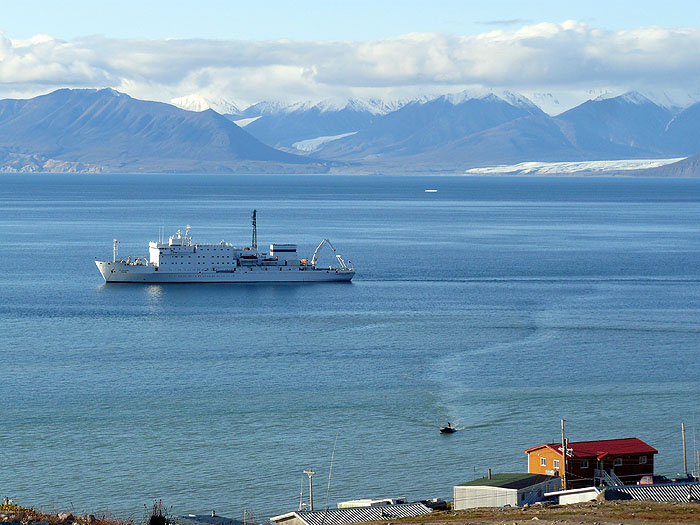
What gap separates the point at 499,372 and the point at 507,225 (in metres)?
111

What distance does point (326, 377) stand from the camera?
53000 mm

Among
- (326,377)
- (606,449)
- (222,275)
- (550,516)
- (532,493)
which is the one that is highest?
(222,275)

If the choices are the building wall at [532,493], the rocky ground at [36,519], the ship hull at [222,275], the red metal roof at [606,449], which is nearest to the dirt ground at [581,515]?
the building wall at [532,493]

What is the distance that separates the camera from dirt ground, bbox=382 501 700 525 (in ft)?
88.7

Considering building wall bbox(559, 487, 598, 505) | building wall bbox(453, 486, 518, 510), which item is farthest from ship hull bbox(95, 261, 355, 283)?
building wall bbox(559, 487, 598, 505)

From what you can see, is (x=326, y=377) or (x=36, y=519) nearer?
(x=36, y=519)

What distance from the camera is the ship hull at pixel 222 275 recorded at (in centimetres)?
9312

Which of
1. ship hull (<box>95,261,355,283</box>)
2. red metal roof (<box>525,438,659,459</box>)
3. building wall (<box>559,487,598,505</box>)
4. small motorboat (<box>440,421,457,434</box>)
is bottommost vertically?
small motorboat (<box>440,421,457,434</box>)

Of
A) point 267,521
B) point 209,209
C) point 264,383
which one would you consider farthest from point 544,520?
point 209,209

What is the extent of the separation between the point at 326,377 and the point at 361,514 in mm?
22537

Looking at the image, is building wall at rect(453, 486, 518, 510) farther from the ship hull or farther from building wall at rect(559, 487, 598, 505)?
the ship hull

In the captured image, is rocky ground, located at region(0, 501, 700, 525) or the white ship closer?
rocky ground, located at region(0, 501, 700, 525)

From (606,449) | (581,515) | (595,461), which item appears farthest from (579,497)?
(606,449)

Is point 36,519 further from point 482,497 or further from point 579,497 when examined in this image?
point 579,497
